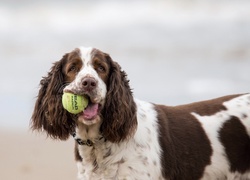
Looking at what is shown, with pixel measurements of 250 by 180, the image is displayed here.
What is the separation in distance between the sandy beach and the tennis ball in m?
3.75

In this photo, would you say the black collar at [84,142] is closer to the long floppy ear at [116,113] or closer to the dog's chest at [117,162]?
the dog's chest at [117,162]

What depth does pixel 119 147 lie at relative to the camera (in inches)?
271

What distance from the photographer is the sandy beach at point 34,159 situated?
35.5 feet

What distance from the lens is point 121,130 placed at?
22.3 feet

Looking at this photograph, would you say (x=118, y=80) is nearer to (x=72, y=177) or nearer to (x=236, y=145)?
(x=236, y=145)

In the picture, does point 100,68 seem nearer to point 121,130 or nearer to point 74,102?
point 74,102

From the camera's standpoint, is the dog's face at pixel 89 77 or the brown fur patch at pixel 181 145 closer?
the dog's face at pixel 89 77

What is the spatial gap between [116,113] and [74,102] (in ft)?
1.55

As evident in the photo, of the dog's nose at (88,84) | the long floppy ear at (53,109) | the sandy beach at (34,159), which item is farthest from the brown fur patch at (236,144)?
the sandy beach at (34,159)

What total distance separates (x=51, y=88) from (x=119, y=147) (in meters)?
0.82

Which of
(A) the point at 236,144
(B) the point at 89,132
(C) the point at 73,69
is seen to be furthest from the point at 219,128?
(C) the point at 73,69

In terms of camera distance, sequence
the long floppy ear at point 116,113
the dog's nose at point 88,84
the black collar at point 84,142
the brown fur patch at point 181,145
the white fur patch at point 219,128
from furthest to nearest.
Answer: the white fur patch at point 219,128
the brown fur patch at point 181,145
the black collar at point 84,142
the long floppy ear at point 116,113
the dog's nose at point 88,84

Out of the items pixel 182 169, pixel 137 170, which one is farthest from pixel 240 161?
pixel 137 170

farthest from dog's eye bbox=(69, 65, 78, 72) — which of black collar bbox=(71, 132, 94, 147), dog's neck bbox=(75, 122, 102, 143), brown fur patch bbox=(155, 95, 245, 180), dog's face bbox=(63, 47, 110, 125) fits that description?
brown fur patch bbox=(155, 95, 245, 180)
